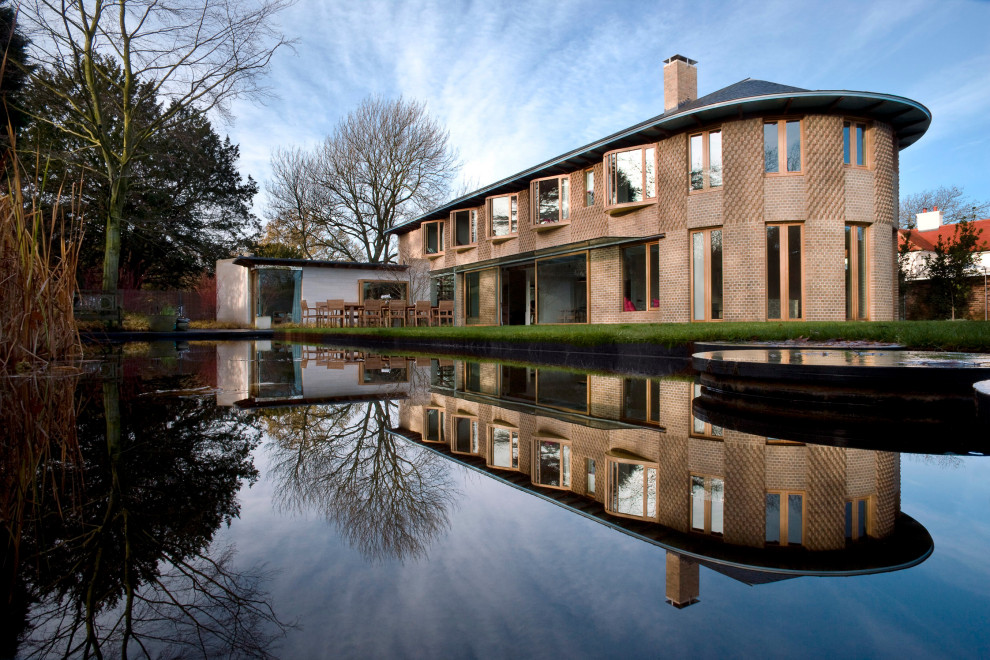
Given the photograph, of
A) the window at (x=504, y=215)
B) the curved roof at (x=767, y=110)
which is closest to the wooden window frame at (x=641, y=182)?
the curved roof at (x=767, y=110)

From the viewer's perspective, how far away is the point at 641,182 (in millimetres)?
14242

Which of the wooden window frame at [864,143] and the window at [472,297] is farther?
the window at [472,297]

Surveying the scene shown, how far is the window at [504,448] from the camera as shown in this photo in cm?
246

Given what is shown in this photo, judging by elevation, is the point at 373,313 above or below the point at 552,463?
above

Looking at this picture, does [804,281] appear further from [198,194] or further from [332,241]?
[198,194]

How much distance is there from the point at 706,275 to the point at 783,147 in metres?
3.08

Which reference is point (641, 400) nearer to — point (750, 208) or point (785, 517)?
point (785, 517)

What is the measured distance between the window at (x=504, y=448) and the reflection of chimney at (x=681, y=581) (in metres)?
1.06

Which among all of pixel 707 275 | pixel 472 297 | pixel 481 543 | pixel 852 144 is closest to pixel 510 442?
pixel 481 543

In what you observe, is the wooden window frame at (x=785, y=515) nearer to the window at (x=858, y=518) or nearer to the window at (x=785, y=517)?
the window at (x=785, y=517)

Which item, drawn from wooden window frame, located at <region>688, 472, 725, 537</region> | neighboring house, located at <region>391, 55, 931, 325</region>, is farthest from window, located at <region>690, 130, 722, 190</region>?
wooden window frame, located at <region>688, 472, 725, 537</region>

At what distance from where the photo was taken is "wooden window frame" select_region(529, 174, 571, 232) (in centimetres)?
1675

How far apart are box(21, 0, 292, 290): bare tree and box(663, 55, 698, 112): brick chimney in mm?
10914

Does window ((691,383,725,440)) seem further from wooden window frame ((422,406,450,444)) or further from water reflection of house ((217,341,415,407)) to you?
water reflection of house ((217,341,415,407))
